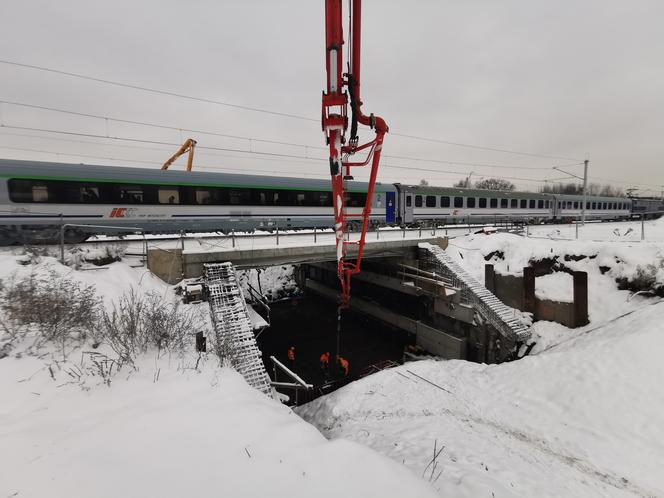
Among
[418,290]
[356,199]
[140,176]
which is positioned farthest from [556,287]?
[140,176]

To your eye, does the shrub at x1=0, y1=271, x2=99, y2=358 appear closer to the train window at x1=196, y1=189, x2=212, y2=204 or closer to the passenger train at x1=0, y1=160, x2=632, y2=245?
the passenger train at x1=0, y1=160, x2=632, y2=245

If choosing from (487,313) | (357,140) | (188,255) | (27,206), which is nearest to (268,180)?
(188,255)

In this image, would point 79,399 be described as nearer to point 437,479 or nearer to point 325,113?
point 437,479

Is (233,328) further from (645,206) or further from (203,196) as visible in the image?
(645,206)

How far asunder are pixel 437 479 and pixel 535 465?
2871mm

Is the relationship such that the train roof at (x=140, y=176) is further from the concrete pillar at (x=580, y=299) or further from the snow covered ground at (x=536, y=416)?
the concrete pillar at (x=580, y=299)

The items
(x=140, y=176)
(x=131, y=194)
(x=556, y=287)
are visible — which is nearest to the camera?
(x=131, y=194)

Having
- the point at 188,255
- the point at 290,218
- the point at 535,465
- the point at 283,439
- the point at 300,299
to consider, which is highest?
the point at 290,218

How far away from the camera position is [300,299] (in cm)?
2783

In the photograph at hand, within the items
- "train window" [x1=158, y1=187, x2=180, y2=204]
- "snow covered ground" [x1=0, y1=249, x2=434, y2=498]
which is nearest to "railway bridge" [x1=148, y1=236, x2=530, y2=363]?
"train window" [x1=158, y1=187, x2=180, y2=204]

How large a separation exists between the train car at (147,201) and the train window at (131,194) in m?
0.04

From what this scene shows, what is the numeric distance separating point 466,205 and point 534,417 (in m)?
21.0

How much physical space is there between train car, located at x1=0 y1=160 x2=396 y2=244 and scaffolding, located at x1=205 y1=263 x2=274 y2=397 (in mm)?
4326

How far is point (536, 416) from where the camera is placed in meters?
7.80
